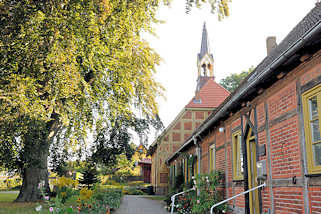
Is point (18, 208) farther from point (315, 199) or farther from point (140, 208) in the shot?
point (315, 199)

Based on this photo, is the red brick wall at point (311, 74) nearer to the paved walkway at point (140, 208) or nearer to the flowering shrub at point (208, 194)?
the flowering shrub at point (208, 194)

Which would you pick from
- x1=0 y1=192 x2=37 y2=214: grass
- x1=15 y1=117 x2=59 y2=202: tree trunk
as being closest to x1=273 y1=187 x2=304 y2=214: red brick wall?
x1=15 y1=117 x2=59 y2=202: tree trunk

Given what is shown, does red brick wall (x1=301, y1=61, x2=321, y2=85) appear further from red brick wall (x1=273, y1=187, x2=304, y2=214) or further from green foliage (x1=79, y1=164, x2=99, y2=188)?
green foliage (x1=79, y1=164, x2=99, y2=188)

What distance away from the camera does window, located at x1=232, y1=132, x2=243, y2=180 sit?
8.82 m

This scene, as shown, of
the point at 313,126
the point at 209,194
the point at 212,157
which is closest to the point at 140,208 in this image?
the point at 212,157

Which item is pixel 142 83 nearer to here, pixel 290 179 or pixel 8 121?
pixel 8 121

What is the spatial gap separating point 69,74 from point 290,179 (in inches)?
192

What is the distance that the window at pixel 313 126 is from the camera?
4.86 meters

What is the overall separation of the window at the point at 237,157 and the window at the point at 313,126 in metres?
3.67

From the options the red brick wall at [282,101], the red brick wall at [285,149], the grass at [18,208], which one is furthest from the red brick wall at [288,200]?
the grass at [18,208]

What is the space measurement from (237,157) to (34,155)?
259 inches

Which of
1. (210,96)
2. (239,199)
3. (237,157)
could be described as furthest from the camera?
(210,96)

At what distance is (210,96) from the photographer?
29.0 metres

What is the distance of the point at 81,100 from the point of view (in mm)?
9273
